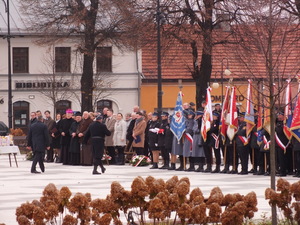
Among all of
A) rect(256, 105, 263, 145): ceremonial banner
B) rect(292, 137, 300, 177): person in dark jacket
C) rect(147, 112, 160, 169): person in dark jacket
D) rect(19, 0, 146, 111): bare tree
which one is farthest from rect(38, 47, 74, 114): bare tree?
rect(292, 137, 300, 177): person in dark jacket

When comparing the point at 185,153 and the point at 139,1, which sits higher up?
the point at 139,1

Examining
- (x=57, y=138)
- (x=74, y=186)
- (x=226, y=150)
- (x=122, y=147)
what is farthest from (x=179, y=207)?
(x=57, y=138)

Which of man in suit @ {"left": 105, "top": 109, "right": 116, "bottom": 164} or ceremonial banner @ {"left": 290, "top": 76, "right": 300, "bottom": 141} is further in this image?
man in suit @ {"left": 105, "top": 109, "right": 116, "bottom": 164}

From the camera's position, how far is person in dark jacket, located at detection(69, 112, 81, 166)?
3462 centimetres

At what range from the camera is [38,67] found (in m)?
64.9

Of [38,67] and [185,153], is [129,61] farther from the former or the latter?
[185,153]

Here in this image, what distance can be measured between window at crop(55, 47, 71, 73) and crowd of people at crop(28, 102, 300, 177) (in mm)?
25551

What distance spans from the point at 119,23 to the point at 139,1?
29.8 feet

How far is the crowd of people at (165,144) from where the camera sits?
27031 millimetres

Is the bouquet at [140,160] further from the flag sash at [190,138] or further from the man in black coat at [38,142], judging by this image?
the man in black coat at [38,142]

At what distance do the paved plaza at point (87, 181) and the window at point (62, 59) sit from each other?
30158mm

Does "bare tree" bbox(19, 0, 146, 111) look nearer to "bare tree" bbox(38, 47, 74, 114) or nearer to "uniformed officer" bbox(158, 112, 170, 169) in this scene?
"bare tree" bbox(38, 47, 74, 114)

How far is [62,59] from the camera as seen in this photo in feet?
209

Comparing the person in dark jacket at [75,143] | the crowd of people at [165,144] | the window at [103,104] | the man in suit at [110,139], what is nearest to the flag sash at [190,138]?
the crowd of people at [165,144]
